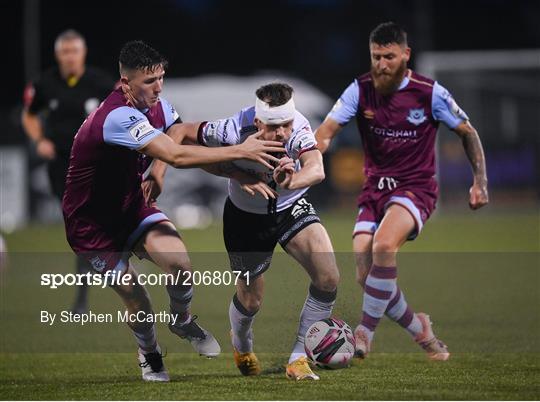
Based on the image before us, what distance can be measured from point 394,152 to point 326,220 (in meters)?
13.0

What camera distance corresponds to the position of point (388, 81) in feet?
27.2

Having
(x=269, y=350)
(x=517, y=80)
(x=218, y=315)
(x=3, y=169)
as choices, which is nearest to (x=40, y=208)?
(x=3, y=169)

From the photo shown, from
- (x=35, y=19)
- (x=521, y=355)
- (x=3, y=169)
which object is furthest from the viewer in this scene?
(x=35, y=19)

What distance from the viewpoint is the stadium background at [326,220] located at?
283 inches

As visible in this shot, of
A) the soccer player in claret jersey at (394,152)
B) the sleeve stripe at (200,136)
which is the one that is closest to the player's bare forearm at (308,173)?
the sleeve stripe at (200,136)

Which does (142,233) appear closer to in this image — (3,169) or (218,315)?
(218,315)

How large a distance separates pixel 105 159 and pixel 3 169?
1503 cm

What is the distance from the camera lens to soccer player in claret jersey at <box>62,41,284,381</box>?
6867 mm

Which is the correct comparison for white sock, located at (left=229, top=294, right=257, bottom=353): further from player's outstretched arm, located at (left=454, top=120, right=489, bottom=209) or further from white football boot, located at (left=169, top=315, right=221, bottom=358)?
player's outstretched arm, located at (left=454, top=120, right=489, bottom=209)

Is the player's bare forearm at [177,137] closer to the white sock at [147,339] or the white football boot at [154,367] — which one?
the white sock at [147,339]

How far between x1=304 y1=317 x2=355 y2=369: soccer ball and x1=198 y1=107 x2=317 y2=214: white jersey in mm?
785

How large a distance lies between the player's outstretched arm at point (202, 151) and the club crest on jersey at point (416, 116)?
186cm

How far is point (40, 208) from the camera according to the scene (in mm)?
21625

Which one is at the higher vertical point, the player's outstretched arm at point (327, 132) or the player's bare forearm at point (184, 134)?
the player's bare forearm at point (184, 134)
